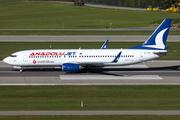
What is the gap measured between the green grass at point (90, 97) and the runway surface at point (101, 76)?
8.61 ft

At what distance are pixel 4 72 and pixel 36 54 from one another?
227 inches

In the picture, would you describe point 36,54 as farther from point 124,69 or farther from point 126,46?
point 126,46

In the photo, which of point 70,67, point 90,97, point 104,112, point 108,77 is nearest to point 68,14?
point 70,67

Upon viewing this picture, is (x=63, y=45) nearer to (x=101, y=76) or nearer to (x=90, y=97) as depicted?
(x=101, y=76)

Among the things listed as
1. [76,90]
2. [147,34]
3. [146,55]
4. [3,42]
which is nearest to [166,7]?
[147,34]

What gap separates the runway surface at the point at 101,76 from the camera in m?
37.7

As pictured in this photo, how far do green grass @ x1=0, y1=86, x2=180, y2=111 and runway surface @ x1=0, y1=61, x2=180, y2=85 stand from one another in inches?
103

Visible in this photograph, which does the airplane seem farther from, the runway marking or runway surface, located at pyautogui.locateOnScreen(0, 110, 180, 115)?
runway surface, located at pyautogui.locateOnScreen(0, 110, 180, 115)

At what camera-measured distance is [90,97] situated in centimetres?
3098

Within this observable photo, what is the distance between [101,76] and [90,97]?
33.2 ft

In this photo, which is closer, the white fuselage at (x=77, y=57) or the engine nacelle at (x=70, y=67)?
the engine nacelle at (x=70, y=67)

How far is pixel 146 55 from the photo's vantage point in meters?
42.1
